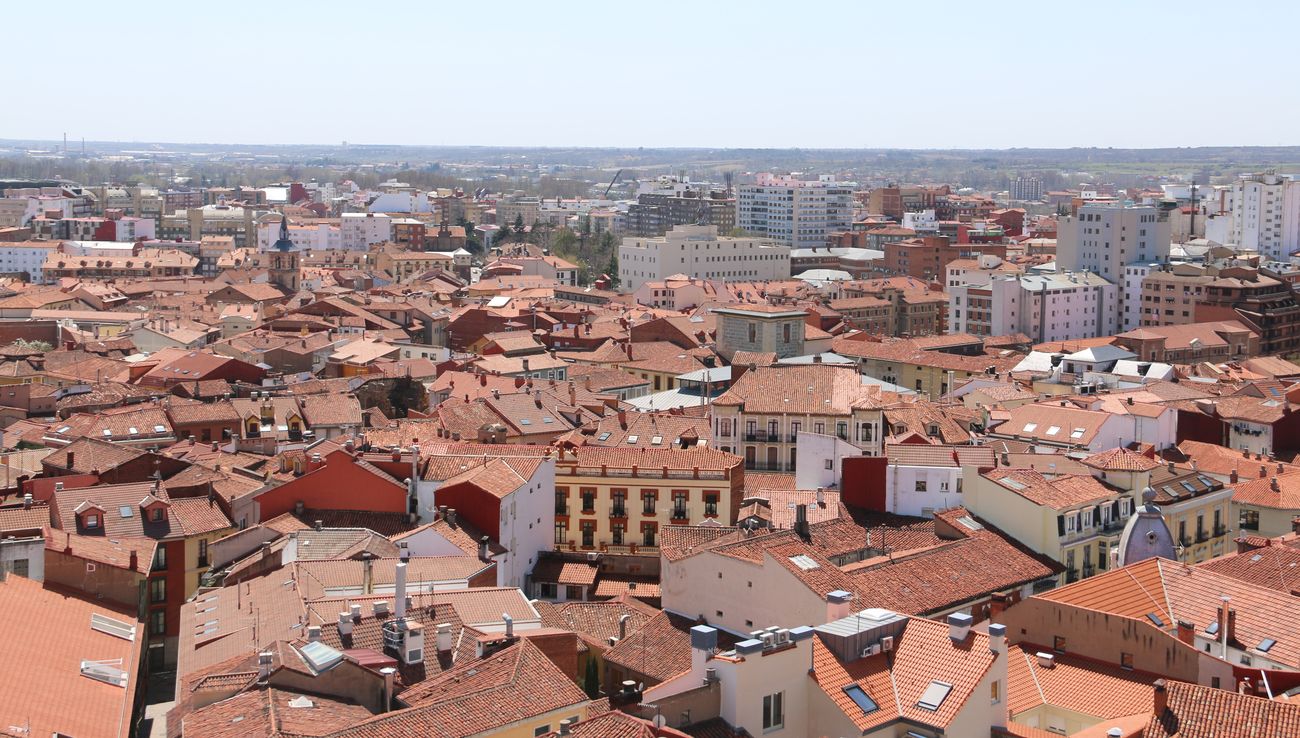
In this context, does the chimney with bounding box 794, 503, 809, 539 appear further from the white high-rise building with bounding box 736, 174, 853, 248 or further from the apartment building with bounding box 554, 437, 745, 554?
the white high-rise building with bounding box 736, 174, 853, 248

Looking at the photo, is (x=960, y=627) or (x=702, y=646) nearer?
(x=702, y=646)

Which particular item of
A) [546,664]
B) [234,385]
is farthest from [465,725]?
[234,385]

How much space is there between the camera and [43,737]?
1981cm

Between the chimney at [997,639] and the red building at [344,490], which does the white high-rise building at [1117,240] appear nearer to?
the red building at [344,490]

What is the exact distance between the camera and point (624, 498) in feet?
114

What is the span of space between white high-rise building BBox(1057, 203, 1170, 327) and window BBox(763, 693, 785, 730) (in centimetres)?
8002

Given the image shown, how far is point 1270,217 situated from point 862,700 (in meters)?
111

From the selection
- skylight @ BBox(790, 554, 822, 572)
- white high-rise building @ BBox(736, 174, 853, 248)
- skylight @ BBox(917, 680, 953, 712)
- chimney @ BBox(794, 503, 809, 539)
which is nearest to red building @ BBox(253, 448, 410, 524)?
chimney @ BBox(794, 503, 809, 539)

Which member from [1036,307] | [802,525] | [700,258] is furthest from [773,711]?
[700,258]

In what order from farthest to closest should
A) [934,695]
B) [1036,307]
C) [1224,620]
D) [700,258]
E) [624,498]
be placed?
[700,258] → [1036,307] → [624,498] → [1224,620] → [934,695]

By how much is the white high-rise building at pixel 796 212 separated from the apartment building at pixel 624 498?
391 feet

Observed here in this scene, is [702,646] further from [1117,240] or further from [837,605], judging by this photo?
[1117,240]

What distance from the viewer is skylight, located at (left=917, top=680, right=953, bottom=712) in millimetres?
19312

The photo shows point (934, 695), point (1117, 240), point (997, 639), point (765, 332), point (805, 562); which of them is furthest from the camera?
point (1117, 240)
